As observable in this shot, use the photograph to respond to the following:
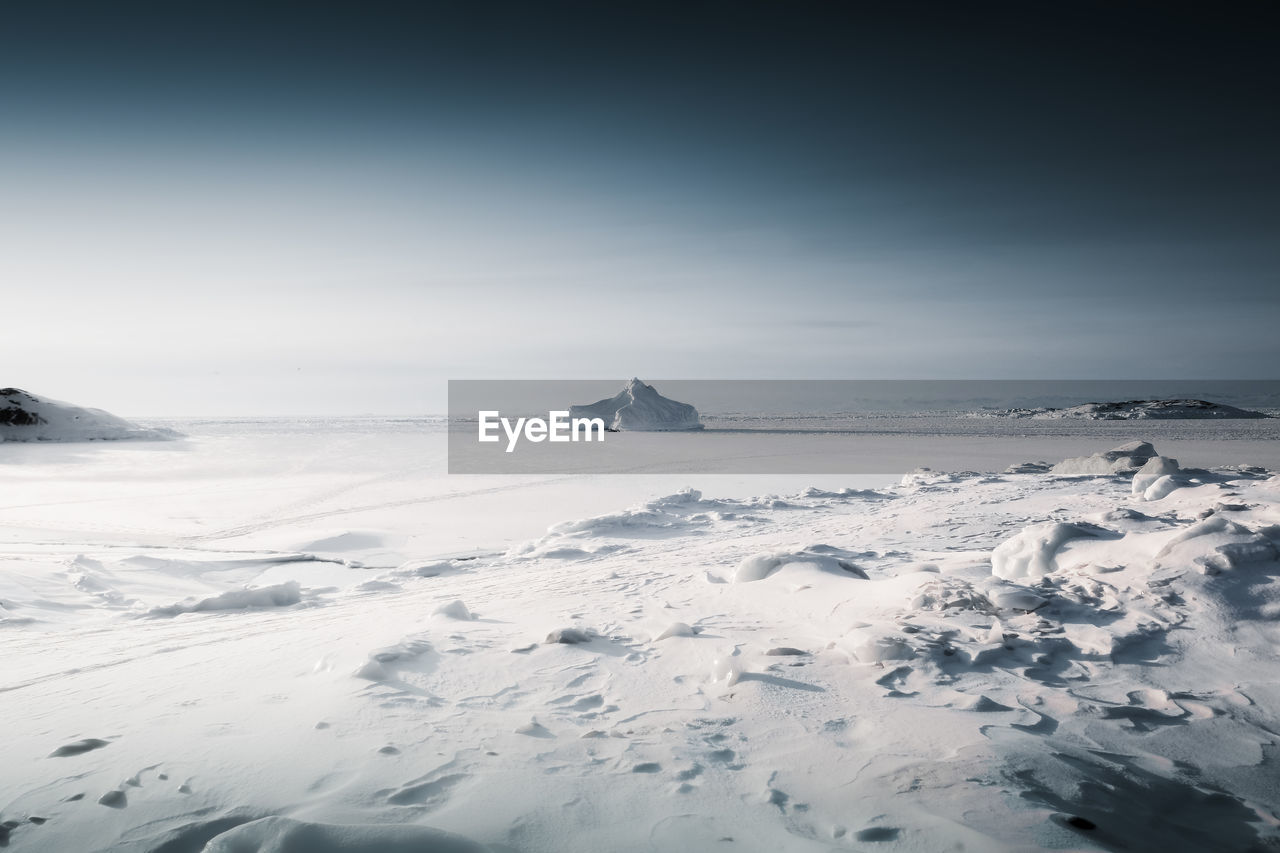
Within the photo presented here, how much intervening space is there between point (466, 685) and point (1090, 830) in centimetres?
226

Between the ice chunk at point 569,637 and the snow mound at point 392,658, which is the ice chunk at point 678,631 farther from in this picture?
the snow mound at point 392,658

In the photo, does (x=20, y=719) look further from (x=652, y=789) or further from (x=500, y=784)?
(x=652, y=789)

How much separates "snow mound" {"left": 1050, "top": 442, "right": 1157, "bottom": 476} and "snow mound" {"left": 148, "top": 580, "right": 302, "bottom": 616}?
34.8 ft

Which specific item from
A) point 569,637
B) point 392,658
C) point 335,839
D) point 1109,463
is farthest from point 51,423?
point 1109,463

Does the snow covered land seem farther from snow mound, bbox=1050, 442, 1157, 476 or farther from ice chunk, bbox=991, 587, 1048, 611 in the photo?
snow mound, bbox=1050, 442, 1157, 476

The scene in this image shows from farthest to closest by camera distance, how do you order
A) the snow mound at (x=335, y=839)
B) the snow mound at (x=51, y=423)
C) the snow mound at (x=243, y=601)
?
1. the snow mound at (x=51, y=423)
2. the snow mound at (x=243, y=601)
3. the snow mound at (x=335, y=839)

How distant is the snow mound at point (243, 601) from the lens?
462cm

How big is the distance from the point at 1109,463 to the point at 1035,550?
801 centimetres

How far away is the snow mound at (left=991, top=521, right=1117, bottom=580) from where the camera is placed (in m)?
4.04

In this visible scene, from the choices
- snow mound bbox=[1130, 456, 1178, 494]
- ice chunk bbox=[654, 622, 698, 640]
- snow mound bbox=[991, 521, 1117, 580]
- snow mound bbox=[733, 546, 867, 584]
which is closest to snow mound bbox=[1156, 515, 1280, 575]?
snow mound bbox=[991, 521, 1117, 580]

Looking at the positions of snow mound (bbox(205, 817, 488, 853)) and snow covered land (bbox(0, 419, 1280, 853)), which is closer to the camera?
snow mound (bbox(205, 817, 488, 853))

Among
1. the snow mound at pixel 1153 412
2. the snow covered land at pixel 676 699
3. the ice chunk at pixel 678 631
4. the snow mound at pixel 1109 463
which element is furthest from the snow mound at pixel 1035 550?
the snow mound at pixel 1153 412

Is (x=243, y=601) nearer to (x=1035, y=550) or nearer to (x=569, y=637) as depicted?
(x=569, y=637)

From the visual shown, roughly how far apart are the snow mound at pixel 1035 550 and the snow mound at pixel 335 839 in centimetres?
351
